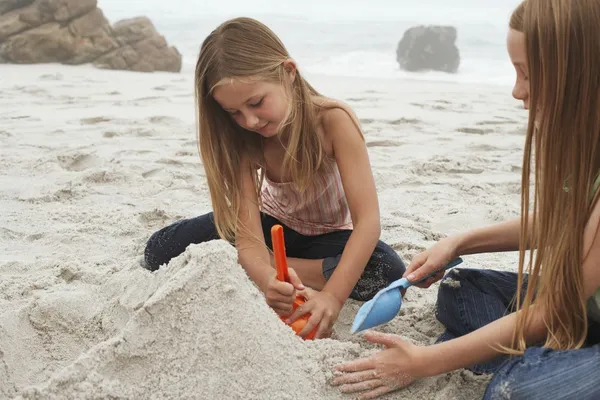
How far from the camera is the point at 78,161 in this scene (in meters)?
2.79

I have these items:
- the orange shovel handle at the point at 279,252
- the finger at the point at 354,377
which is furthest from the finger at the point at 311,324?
the finger at the point at 354,377

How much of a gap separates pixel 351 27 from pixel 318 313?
14.7 m

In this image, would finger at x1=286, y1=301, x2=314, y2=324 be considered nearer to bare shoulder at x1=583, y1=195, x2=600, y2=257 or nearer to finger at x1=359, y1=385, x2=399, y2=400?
finger at x1=359, y1=385, x2=399, y2=400

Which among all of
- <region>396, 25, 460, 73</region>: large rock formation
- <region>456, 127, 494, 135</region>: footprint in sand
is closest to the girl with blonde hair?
<region>456, 127, 494, 135</region>: footprint in sand

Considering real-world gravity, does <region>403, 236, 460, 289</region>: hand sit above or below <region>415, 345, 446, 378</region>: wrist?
above

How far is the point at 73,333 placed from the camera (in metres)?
1.40

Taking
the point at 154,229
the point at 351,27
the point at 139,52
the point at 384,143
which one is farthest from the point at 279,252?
the point at 351,27

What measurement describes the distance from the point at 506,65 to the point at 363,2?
926cm

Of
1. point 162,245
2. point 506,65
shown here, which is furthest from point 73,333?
point 506,65

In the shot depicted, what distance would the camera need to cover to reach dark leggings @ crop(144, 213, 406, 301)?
5.58 ft

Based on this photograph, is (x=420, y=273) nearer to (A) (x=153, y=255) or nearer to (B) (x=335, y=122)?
(B) (x=335, y=122)

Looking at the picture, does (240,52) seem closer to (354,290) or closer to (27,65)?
Answer: (354,290)

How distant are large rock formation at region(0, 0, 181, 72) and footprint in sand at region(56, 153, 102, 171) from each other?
356 cm

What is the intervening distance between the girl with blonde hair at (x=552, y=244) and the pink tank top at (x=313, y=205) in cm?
62
